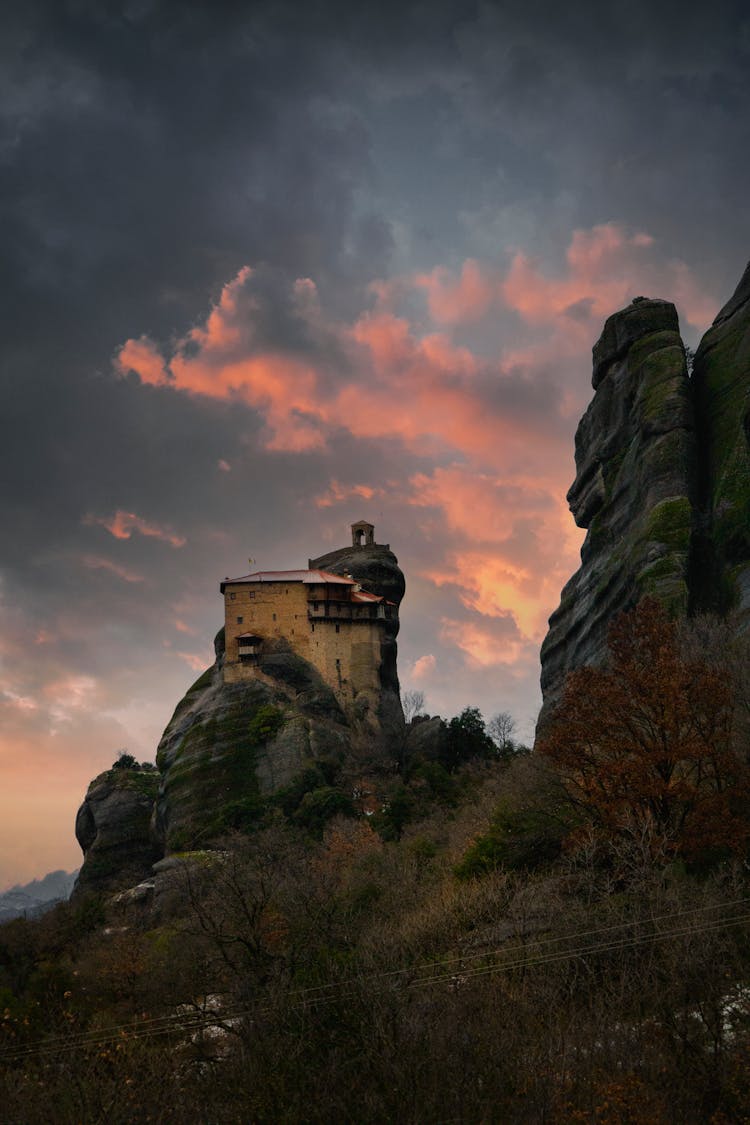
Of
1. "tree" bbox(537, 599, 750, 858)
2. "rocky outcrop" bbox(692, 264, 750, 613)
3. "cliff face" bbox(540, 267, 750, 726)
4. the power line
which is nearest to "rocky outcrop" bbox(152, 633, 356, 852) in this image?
"cliff face" bbox(540, 267, 750, 726)

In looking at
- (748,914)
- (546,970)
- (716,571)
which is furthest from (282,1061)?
(716,571)

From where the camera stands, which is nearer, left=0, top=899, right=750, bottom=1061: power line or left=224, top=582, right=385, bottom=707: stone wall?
left=0, top=899, right=750, bottom=1061: power line

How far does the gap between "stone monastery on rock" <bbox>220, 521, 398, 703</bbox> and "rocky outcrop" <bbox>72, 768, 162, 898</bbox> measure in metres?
14.6

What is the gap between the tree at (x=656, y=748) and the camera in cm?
2736

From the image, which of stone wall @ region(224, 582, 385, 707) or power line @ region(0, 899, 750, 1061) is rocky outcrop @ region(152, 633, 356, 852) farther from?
power line @ region(0, 899, 750, 1061)

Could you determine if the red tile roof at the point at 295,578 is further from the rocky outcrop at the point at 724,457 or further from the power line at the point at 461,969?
the power line at the point at 461,969

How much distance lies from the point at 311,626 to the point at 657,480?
38429mm

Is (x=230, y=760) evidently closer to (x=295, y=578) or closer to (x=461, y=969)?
(x=295, y=578)

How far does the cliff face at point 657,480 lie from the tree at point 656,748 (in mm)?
12139

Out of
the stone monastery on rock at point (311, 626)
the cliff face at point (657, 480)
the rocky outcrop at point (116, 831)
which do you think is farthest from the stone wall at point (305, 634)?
the cliff face at point (657, 480)

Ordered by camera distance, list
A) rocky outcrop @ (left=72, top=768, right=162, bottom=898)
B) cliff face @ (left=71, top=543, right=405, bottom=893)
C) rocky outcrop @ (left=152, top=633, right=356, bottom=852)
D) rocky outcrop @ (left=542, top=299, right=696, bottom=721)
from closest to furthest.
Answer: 1. rocky outcrop @ (left=542, top=299, right=696, bottom=721)
2. rocky outcrop @ (left=152, top=633, right=356, bottom=852)
3. cliff face @ (left=71, top=543, right=405, bottom=893)
4. rocky outcrop @ (left=72, top=768, right=162, bottom=898)

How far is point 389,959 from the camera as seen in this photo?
83.0 feet

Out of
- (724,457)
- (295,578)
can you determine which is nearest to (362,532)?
(295,578)

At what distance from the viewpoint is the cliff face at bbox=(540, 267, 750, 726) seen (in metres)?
44.7
